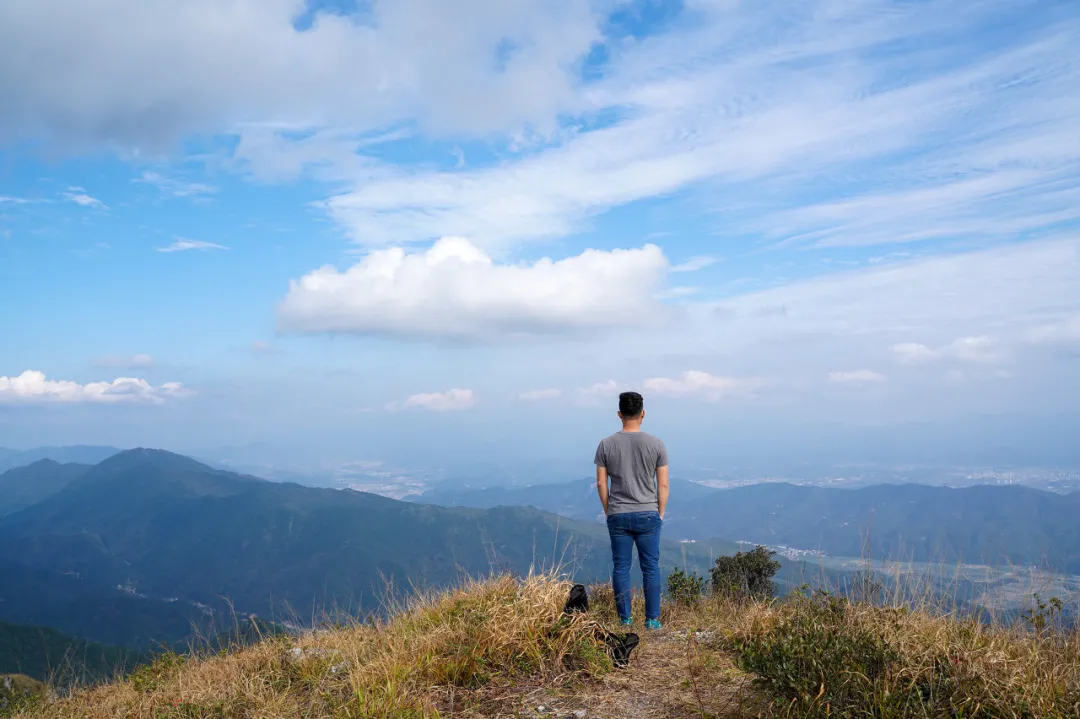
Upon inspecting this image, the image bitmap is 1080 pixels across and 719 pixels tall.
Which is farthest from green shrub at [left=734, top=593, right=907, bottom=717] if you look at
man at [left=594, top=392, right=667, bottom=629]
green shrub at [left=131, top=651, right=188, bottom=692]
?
green shrub at [left=131, top=651, right=188, bottom=692]

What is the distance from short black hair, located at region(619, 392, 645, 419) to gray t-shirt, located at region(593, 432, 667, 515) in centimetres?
23

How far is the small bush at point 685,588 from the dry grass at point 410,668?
3366mm

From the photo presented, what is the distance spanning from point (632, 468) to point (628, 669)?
214 centimetres

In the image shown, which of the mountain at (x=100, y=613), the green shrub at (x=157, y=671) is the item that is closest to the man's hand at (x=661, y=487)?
the green shrub at (x=157, y=671)

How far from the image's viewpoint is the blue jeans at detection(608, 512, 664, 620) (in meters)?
7.26

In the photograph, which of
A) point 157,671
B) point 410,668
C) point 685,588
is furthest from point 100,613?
point 410,668

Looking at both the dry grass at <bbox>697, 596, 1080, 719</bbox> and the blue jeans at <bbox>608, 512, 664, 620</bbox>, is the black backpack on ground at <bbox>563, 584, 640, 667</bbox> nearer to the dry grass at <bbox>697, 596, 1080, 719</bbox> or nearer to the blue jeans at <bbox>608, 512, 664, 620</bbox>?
the blue jeans at <bbox>608, 512, 664, 620</bbox>

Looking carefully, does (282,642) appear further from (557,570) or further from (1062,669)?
(1062,669)

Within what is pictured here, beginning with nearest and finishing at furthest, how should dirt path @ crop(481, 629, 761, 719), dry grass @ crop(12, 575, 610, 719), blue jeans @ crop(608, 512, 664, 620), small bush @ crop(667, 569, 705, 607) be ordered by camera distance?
dirt path @ crop(481, 629, 761, 719) → dry grass @ crop(12, 575, 610, 719) → blue jeans @ crop(608, 512, 664, 620) → small bush @ crop(667, 569, 705, 607)

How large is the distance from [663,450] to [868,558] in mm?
2441

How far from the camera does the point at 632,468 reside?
23.9 feet

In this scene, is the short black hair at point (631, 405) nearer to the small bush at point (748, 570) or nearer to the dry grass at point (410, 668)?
the dry grass at point (410, 668)

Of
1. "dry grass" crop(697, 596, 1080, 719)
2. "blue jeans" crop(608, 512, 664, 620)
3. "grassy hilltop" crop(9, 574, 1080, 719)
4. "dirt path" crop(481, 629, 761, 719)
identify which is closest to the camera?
"dry grass" crop(697, 596, 1080, 719)

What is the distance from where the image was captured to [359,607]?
8953 mm
